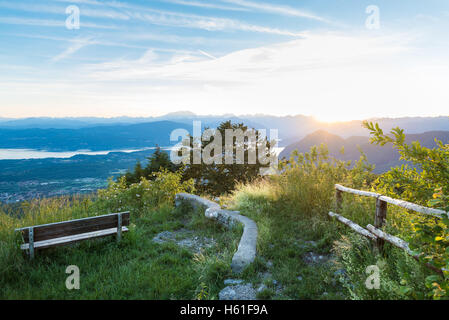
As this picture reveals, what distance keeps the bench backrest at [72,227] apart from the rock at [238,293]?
2797 mm

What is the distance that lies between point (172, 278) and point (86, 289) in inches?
45.1

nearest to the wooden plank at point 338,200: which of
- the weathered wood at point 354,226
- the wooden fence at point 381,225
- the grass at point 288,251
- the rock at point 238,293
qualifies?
the weathered wood at point 354,226

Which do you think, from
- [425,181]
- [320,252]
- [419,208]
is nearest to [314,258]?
[320,252]

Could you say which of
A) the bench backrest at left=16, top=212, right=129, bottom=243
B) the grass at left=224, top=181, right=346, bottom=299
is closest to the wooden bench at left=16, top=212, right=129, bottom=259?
the bench backrest at left=16, top=212, right=129, bottom=243

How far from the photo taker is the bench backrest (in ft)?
13.7

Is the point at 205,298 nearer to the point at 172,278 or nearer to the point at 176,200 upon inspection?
the point at 172,278

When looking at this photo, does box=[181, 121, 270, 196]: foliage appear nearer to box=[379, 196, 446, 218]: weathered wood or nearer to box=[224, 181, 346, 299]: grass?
box=[224, 181, 346, 299]: grass

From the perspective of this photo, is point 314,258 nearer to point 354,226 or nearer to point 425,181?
point 354,226

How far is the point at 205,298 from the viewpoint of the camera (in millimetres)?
3227

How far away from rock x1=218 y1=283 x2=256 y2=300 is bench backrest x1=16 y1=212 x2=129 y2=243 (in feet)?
9.18

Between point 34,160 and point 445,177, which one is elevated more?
point 445,177

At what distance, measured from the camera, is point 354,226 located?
4.38 metres

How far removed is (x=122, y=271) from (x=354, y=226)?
3.87 m
